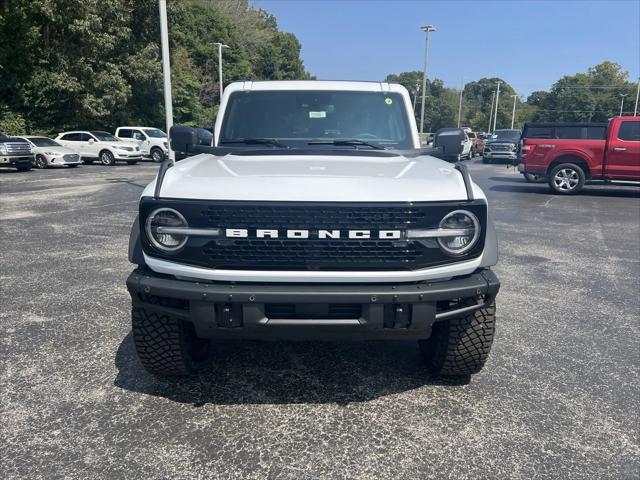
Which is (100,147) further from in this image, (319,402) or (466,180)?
(466,180)

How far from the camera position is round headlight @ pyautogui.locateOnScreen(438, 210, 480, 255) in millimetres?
2693

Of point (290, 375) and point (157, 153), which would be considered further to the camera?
point (157, 153)

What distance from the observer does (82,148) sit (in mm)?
23484

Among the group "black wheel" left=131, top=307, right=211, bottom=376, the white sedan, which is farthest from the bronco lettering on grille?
the white sedan

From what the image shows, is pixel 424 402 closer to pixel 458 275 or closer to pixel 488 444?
pixel 488 444

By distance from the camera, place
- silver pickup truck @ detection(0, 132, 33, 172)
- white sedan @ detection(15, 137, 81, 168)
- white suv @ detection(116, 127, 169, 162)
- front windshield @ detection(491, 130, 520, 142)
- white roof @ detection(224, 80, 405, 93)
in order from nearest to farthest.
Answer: white roof @ detection(224, 80, 405, 93)
silver pickup truck @ detection(0, 132, 33, 172)
white sedan @ detection(15, 137, 81, 168)
white suv @ detection(116, 127, 169, 162)
front windshield @ detection(491, 130, 520, 142)

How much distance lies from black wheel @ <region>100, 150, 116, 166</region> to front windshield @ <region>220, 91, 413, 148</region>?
69.1 feet

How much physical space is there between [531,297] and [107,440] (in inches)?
162

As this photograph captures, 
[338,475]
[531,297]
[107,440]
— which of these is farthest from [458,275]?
[531,297]

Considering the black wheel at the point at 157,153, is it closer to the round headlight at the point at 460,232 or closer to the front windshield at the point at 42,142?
the front windshield at the point at 42,142

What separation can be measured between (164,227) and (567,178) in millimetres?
13282

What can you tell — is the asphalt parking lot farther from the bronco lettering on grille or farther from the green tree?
the green tree

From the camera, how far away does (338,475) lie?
2453 millimetres

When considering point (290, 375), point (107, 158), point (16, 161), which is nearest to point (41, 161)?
point (16, 161)
